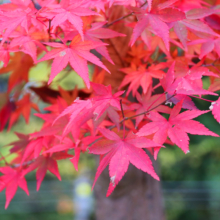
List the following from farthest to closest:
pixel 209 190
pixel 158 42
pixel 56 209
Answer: pixel 56 209
pixel 209 190
pixel 158 42

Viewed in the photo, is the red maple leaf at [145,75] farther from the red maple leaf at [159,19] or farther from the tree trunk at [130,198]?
the tree trunk at [130,198]

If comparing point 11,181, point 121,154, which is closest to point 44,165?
point 11,181

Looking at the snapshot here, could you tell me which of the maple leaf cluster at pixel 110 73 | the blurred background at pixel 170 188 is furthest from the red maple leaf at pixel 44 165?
the blurred background at pixel 170 188

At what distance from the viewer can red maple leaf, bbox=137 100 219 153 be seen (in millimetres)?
458

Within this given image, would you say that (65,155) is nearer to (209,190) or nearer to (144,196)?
(144,196)

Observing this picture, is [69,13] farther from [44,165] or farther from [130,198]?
[130,198]

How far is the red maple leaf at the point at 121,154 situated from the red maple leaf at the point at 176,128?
0.02 metres

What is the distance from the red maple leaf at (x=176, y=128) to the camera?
18.0 inches

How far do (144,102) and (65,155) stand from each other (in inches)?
9.3

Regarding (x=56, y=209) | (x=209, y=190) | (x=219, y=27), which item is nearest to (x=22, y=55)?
(x=219, y=27)

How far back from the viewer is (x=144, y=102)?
605 mm

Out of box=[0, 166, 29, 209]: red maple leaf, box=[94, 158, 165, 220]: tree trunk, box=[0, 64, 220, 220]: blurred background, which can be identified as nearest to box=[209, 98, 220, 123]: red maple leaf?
box=[0, 166, 29, 209]: red maple leaf

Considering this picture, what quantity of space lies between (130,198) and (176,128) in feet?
2.35

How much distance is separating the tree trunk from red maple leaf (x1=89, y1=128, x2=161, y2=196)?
0.60m
